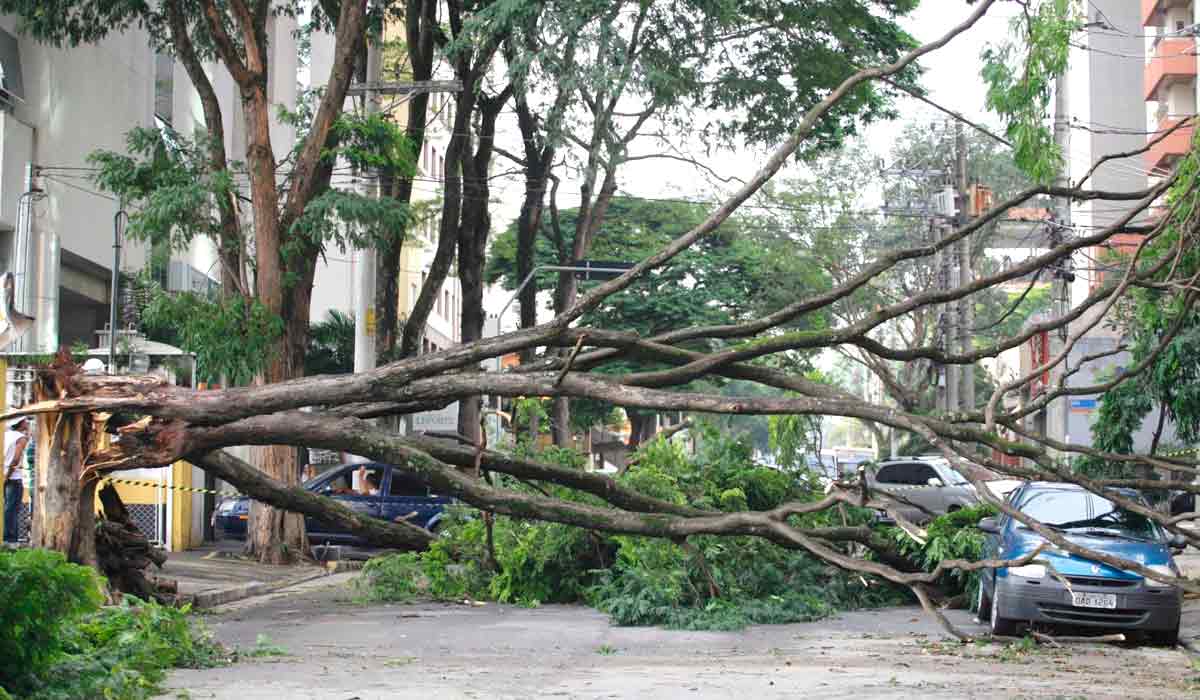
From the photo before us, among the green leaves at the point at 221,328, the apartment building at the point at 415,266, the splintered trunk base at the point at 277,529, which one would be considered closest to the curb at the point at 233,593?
the splintered trunk base at the point at 277,529

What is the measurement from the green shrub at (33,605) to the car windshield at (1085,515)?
9.57 metres

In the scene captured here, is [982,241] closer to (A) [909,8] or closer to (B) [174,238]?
(A) [909,8]

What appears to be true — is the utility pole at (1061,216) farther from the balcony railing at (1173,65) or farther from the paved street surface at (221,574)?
the balcony railing at (1173,65)

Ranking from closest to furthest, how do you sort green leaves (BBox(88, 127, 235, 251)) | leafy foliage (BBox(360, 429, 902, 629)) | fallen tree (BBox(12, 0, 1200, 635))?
fallen tree (BBox(12, 0, 1200, 635))
leafy foliage (BBox(360, 429, 902, 629))
green leaves (BBox(88, 127, 235, 251))

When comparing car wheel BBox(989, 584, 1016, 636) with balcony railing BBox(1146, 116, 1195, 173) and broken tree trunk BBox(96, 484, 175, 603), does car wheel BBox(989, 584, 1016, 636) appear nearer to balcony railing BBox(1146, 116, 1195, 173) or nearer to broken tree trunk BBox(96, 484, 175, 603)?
broken tree trunk BBox(96, 484, 175, 603)

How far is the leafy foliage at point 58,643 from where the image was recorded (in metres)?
7.52

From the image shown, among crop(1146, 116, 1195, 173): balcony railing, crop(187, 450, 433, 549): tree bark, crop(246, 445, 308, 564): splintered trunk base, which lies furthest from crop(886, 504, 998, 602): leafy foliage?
crop(1146, 116, 1195, 173): balcony railing

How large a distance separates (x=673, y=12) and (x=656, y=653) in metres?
14.7

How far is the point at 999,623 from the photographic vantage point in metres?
13.8

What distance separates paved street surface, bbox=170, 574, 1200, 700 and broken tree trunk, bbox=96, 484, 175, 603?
2.58 feet

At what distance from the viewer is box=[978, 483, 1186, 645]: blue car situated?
43.9 feet

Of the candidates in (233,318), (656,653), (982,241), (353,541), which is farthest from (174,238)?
(982,241)

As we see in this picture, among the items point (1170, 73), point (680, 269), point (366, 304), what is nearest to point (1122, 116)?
point (1170, 73)

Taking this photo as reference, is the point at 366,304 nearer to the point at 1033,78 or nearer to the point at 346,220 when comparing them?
the point at 346,220
